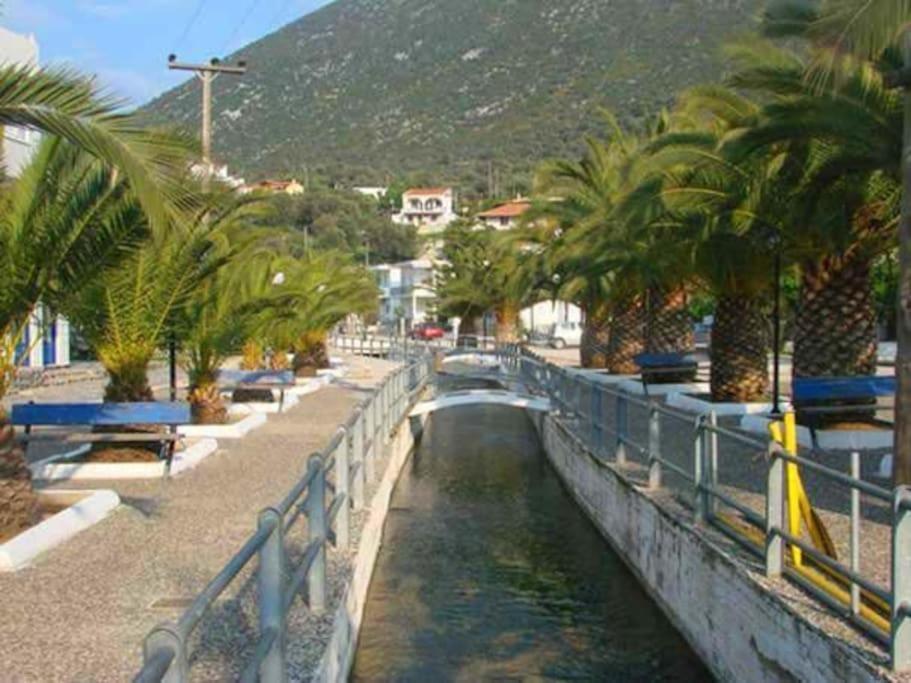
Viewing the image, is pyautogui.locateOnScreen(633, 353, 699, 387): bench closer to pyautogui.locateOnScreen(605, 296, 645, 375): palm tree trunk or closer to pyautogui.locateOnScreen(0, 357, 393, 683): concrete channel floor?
pyautogui.locateOnScreen(605, 296, 645, 375): palm tree trunk

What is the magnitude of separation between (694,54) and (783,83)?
15469cm

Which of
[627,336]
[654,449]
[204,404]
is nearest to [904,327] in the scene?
[654,449]

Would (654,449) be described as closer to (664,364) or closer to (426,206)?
(664,364)

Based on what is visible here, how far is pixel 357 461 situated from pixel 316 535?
435 centimetres

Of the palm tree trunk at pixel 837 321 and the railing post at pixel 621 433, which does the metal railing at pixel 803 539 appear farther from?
the palm tree trunk at pixel 837 321

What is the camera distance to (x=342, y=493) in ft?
34.2

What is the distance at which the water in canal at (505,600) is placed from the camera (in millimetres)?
10312

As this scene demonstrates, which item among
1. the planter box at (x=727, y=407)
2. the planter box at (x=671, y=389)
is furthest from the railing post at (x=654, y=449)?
the planter box at (x=671, y=389)

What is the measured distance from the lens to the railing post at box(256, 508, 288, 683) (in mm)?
5574

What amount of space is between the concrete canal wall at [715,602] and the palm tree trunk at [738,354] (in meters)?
6.96

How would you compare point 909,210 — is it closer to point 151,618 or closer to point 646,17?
point 151,618

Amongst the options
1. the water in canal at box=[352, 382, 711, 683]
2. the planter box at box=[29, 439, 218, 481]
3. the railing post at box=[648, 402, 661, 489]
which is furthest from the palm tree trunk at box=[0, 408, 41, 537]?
the railing post at box=[648, 402, 661, 489]

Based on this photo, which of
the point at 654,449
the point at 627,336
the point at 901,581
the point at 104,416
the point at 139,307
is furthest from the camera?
the point at 627,336

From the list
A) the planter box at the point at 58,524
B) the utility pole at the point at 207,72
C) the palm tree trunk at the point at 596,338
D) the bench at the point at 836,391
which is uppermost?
the utility pole at the point at 207,72
